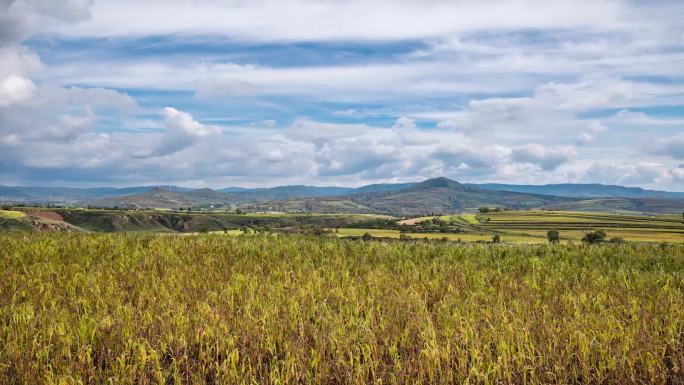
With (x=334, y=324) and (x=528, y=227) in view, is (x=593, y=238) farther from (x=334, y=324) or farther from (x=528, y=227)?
(x=528, y=227)

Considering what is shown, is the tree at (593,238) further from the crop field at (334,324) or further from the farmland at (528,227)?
the farmland at (528,227)

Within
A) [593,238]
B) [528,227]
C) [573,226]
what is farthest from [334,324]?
[573,226]

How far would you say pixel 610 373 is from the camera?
5.63m

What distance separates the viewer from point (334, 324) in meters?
6.95

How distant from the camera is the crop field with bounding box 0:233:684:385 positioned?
5691mm

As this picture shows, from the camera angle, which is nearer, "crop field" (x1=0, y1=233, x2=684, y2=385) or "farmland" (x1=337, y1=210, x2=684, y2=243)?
"crop field" (x1=0, y1=233, x2=684, y2=385)

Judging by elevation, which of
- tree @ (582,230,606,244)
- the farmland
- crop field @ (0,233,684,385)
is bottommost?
the farmland

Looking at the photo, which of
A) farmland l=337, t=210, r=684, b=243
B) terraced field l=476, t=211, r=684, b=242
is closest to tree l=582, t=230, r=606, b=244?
farmland l=337, t=210, r=684, b=243

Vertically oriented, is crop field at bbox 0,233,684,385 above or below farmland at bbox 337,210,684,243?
above

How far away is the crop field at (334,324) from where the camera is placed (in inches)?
224

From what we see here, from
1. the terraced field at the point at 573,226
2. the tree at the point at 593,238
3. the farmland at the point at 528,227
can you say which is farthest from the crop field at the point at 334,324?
the terraced field at the point at 573,226

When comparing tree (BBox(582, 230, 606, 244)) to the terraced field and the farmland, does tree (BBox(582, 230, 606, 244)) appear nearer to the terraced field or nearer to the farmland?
A: the farmland

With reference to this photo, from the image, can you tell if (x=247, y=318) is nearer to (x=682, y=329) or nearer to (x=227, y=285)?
(x=227, y=285)

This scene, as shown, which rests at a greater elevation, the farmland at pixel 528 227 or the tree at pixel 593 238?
the tree at pixel 593 238
